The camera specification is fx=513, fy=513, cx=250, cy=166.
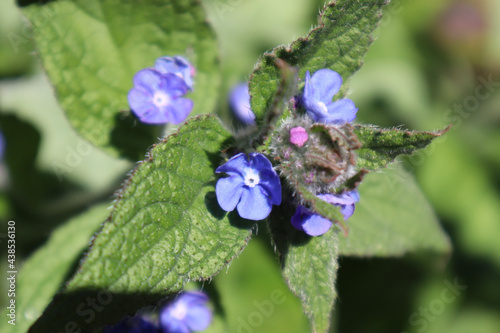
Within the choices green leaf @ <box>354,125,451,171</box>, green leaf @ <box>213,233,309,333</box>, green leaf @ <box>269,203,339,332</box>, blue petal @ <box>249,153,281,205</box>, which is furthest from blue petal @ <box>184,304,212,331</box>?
green leaf @ <box>354,125,451,171</box>

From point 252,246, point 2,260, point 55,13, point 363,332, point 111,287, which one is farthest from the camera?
point 363,332

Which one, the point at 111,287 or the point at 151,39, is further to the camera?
the point at 151,39

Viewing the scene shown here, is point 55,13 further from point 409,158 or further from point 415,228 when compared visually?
point 409,158

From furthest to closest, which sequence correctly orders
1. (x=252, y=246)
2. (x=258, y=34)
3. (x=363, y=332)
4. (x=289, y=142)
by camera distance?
(x=258, y=34) < (x=363, y=332) < (x=252, y=246) < (x=289, y=142)

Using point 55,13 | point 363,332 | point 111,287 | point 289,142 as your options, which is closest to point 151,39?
point 55,13

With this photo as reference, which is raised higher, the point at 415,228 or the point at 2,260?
the point at 415,228

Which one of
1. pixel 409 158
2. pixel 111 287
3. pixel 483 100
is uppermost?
pixel 111 287

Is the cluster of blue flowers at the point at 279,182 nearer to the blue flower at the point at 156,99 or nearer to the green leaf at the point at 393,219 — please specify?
the blue flower at the point at 156,99

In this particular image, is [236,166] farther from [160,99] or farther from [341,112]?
[160,99]
